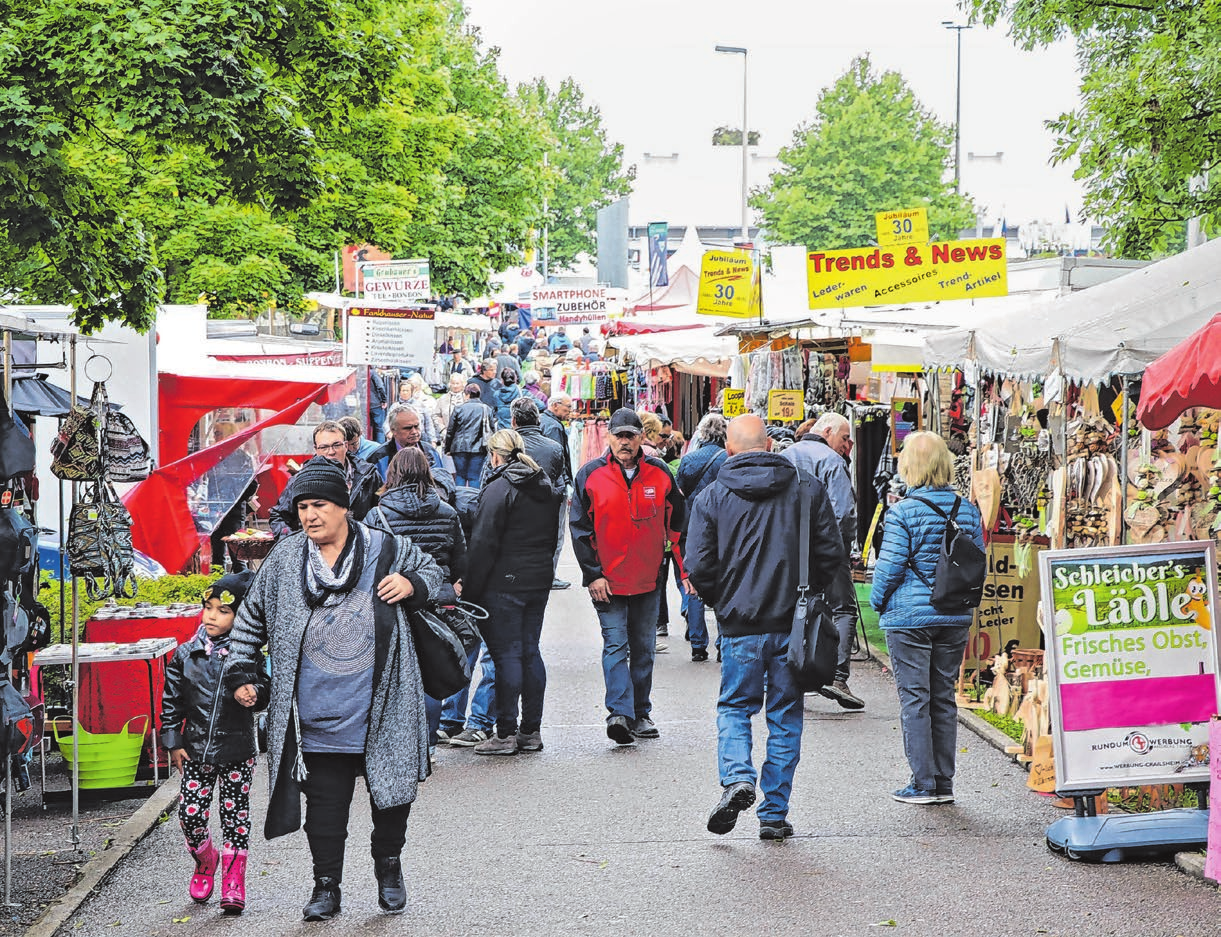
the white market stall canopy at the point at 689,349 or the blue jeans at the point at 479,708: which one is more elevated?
the white market stall canopy at the point at 689,349

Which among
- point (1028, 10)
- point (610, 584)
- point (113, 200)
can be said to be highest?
point (1028, 10)

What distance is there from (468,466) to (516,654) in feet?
31.7

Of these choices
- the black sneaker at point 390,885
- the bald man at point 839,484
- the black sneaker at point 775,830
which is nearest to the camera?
the black sneaker at point 390,885

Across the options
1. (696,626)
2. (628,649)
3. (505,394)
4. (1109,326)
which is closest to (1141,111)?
(1109,326)

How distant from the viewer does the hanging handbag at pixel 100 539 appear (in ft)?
26.9

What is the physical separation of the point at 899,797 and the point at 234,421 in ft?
39.0

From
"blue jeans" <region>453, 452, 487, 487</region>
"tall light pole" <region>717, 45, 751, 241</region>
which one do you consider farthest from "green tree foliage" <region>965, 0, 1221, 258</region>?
"tall light pole" <region>717, 45, 751, 241</region>

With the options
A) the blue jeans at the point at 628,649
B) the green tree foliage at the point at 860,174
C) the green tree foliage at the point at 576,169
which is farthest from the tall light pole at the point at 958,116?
the blue jeans at the point at 628,649

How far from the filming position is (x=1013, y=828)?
7609 millimetres

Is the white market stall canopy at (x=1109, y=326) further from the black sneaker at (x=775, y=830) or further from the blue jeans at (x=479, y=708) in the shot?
the blue jeans at (x=479, y=708)

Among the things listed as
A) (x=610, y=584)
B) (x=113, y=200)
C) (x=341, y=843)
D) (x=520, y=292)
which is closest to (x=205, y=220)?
(x=113, y=200)

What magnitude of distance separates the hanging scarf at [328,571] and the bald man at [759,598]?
200 cm

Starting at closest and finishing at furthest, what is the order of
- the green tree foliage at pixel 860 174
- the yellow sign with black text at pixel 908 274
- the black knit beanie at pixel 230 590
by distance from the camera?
the black knit beanie at pixel 230 590 < the yellow sign with black text at pixel 908 274 < the green tree foliage at pixel 860 174

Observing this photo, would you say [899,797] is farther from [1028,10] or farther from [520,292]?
[520,292]
